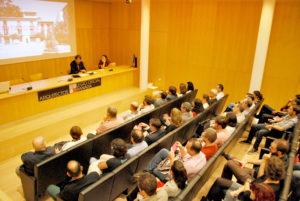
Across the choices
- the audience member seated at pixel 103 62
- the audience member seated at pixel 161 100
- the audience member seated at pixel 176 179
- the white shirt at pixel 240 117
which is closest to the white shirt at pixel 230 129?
the white shirt at pixel 240 117

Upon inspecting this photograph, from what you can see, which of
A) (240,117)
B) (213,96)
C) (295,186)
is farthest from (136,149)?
(213,96)

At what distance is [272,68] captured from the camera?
6.54 metres

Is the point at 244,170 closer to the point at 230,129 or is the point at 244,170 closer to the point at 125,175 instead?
the point at 230,129

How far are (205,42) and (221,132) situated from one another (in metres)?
4.47

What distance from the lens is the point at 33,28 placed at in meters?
7.22

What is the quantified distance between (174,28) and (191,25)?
62 cm

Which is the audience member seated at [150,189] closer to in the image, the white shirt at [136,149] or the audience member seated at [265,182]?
the audience member seated at [265,182]

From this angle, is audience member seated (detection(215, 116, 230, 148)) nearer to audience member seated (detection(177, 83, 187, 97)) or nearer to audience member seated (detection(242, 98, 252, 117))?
audience member seated (detection(242, 98, 252, 117))

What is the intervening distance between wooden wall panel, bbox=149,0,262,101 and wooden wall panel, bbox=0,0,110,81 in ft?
7.09

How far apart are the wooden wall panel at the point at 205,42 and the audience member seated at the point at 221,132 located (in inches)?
151

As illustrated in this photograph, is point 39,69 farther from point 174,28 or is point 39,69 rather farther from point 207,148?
point 207,148

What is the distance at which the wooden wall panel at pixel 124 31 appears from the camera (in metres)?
8.76

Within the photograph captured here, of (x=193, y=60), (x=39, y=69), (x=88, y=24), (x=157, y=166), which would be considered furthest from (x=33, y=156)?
(x=88, y=24)

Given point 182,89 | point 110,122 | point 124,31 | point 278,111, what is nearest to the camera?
point 110,122
